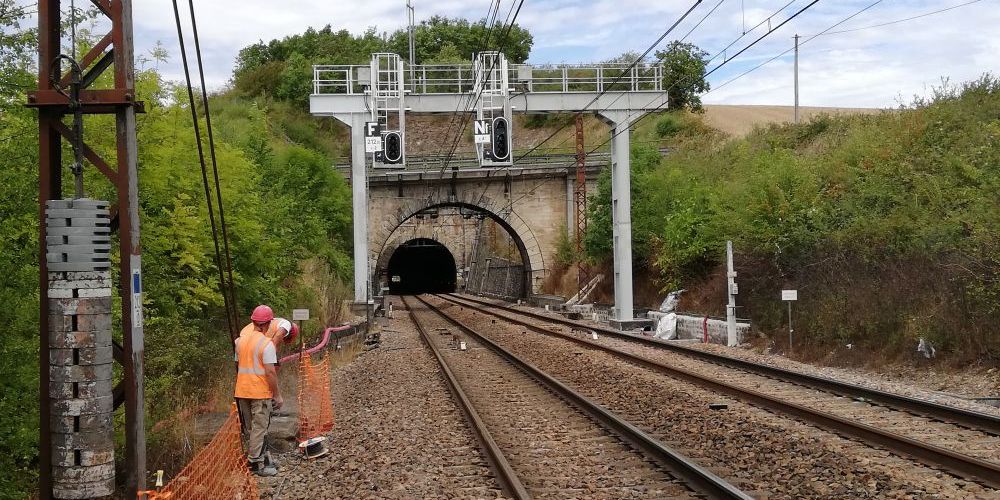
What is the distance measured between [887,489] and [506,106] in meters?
16.5

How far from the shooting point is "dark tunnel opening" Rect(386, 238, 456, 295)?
274ft

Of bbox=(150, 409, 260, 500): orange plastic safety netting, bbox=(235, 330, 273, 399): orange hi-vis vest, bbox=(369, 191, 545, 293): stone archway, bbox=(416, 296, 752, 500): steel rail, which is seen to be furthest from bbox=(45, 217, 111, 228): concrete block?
bbox=(369, 191, 545, 293): stone archway

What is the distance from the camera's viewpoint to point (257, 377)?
8.61m

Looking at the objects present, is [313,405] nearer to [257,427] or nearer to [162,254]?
[162,254]

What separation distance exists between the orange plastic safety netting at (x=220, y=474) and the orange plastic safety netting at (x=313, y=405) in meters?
1.87

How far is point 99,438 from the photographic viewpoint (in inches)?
217

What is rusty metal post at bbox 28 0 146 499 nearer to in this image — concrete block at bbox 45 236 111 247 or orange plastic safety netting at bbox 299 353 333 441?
concrete block at bbox 45 236 111 247

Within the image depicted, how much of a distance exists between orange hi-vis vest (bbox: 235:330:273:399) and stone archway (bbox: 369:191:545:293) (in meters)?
33.6

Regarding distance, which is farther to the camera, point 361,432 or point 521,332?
point 521,332

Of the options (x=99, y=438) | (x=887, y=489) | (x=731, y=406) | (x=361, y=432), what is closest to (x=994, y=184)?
(x=731, y=406)

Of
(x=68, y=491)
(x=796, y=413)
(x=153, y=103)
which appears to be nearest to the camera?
(x=68, y=491)

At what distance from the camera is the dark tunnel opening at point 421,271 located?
83.6 metres

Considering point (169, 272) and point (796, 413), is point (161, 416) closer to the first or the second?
point (169, 272)

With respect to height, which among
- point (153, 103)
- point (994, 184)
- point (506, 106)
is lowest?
point (994, 184)
